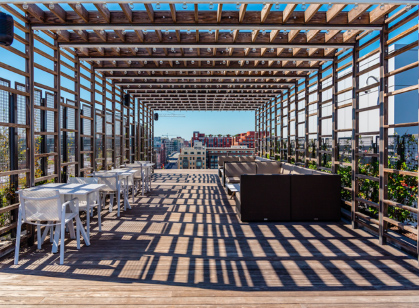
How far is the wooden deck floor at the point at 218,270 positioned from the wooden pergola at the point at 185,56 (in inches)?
29.9

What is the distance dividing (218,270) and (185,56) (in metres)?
4.54

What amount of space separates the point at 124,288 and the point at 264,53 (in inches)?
207

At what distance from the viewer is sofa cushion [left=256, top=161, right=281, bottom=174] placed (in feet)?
29.1

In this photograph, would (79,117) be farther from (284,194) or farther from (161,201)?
(284,194)

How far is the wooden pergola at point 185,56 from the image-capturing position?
4125 mm

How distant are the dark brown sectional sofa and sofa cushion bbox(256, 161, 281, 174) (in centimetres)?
330

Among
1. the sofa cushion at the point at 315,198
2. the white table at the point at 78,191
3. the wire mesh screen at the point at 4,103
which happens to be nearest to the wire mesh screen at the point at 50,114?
the wire mesh screen at the point at 4,103

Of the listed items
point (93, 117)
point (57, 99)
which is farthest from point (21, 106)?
point (93, 117)

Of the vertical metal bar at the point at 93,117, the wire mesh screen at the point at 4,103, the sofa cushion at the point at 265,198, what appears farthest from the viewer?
the vertical metal bar at the point at 93,117

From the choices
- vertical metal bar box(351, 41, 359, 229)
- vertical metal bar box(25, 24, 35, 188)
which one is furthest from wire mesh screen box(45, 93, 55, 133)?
vertical metal bar box(351, 41, 359, 229)

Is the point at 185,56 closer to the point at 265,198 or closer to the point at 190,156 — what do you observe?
the point at 265,198

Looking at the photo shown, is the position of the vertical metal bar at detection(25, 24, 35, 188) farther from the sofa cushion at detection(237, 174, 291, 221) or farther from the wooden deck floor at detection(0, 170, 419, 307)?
the sofa cushion at detection(237, 174, 291, 221)

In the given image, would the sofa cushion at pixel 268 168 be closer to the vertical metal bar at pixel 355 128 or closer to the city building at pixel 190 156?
the vertical metal bar at pixel 355 128

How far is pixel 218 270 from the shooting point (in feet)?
11.3
